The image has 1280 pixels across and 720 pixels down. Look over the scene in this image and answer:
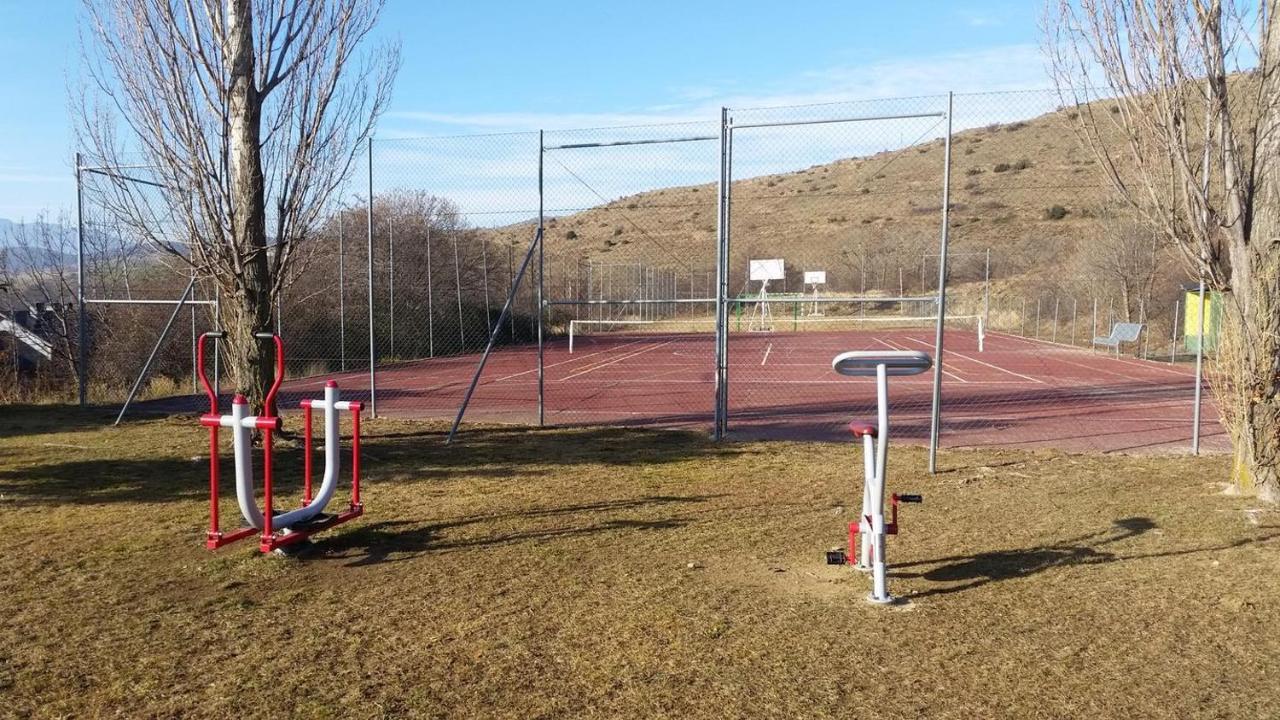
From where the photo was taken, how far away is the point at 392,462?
9680mm

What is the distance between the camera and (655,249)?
5397 cm

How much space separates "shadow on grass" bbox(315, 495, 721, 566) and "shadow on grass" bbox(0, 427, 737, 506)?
4.90ft

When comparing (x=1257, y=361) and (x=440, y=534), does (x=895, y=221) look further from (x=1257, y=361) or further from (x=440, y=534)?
(x=440, y=534)

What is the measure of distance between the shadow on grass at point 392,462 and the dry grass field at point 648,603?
0.36 feet

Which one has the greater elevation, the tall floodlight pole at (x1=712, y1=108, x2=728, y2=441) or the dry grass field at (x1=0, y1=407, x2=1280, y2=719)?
the tall floodlight pole at (x1=712, y1=108, x2=728, y2=441)

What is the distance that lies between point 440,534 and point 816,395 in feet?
35.7

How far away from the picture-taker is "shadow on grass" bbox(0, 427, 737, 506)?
8273 mm

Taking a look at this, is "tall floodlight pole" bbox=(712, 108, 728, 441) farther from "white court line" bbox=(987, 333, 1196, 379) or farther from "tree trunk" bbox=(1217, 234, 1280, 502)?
"white court line" bbox=(987, 333, 1196, 379)

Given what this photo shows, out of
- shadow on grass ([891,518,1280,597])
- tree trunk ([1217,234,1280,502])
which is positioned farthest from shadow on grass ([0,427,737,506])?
tree trunk ([1217,234,1280,502])

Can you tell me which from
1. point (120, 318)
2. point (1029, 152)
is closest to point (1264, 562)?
point (120, 318)

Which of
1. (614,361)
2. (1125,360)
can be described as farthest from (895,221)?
(614,361)

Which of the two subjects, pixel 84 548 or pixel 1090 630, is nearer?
pixel 1090 630

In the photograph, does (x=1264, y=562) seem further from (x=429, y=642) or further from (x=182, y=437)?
(x=182, y=437)

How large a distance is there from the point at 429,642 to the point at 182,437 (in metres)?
8.23
